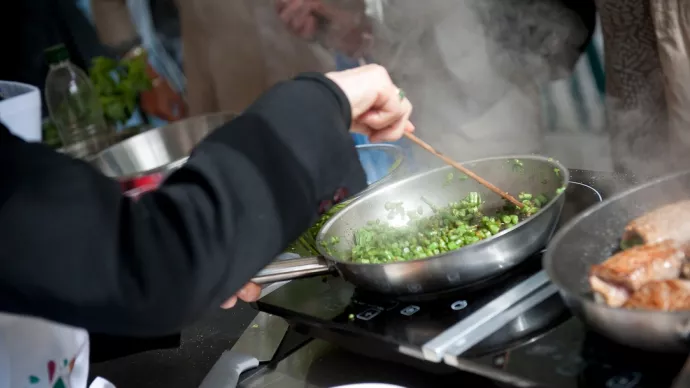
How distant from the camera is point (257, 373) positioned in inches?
39.6

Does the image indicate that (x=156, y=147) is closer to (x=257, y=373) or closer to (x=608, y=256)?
(x=257, y=373)

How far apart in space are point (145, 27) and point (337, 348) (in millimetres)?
2366

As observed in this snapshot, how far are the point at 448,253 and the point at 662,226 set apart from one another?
276 mm

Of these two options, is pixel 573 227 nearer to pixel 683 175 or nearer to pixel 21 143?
pixel 683 175

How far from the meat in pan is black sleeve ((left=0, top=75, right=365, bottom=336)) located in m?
0.39

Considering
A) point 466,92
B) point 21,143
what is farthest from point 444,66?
point 21,143

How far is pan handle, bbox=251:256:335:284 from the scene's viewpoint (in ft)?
3.12

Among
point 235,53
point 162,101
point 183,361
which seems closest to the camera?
point 183,361

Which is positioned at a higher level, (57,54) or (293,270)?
(57,54)

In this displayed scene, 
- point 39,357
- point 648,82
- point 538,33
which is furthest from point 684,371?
point 538,33

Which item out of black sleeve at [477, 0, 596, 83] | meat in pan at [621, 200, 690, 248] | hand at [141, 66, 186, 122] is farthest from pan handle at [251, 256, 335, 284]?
hand at [141, 66, 186, 122]

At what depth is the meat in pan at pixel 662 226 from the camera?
0.82 m

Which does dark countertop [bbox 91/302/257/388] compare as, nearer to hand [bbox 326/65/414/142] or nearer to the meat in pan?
hand [bbox 326/65/414/142]

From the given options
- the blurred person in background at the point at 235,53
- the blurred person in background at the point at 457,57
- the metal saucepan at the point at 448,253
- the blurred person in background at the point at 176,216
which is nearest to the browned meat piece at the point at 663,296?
the metal saucepan at the point at 448,253
